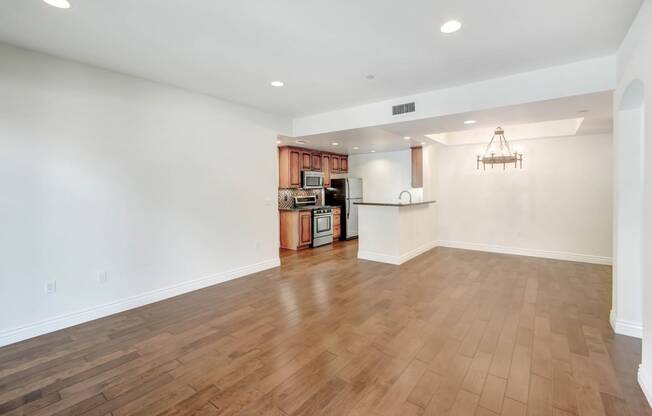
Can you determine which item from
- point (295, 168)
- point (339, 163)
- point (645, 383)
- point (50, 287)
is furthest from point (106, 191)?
point (339, 163)

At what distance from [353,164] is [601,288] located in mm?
5943

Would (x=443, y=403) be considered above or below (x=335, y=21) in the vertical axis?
below

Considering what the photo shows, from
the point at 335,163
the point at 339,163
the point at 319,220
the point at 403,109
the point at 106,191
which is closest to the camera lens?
the point at 106,191

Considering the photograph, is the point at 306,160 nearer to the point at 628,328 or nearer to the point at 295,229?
the point at 295,229

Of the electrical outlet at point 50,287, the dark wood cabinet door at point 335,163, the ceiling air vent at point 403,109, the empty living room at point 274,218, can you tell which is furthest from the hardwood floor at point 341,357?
the dark wood cabinet door at point 335,163

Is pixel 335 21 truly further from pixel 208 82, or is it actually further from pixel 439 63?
pixel 208 82

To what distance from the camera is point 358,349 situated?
253cm

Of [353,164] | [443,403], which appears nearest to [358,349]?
[443,403]

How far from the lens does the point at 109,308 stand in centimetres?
328

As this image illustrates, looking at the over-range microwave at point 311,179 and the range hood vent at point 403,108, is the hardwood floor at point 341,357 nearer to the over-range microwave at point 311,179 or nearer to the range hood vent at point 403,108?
the range hood vent at point 403,108

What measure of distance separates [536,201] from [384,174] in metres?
3.45

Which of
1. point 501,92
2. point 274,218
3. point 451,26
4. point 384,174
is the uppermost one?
point 451,26

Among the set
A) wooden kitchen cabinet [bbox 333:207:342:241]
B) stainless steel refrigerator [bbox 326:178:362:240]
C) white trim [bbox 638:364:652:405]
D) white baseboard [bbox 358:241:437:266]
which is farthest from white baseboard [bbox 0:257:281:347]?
white trim [bbox 638:364:652:405]

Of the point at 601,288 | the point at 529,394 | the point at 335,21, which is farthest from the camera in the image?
the point at 601,288
